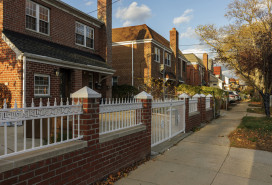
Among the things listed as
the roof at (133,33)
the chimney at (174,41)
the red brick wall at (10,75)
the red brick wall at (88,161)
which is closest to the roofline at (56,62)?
the red brick wall at (10,75)

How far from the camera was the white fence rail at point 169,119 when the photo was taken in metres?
6.89

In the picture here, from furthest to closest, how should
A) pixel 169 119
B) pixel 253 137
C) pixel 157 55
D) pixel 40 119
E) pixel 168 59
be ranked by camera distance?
pixel 168 59 < pixel 157 55 < pixel 253 137 < pixel 169 119 < pixel 40 119

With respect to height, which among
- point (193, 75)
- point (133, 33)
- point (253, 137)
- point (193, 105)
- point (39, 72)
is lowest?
point (253, 137)

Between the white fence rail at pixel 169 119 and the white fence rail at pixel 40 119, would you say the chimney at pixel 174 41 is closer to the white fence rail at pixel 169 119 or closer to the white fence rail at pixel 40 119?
the white fence rail at pixel 169 119

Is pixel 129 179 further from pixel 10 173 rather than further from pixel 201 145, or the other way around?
pixel 201 145

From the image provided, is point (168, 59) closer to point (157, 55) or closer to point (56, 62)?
point (157, 55)

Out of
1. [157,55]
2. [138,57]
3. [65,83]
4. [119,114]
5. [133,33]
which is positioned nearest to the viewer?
[119,114]

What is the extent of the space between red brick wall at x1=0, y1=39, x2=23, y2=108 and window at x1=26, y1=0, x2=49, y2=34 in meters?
1.99

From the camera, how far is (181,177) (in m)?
4.32

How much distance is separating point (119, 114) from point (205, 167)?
7.58ft

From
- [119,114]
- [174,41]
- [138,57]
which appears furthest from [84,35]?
[174,41]

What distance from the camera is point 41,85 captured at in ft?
33.0

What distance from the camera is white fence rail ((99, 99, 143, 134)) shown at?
4.23m

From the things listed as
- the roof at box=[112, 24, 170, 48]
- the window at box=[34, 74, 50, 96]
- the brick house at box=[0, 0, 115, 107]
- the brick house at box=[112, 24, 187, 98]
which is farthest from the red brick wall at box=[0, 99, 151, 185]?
the roof at box=[112, 24, 170, 48]
